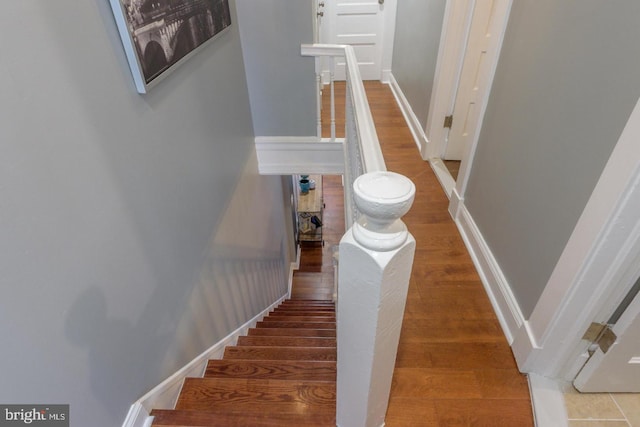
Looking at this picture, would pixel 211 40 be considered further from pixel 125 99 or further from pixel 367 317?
pixel 367 317

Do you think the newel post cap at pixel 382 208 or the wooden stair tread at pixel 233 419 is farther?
the wooden stair tread at pixel 233 419

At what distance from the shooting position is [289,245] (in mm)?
5266

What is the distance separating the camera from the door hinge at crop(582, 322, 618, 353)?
1.26 meters

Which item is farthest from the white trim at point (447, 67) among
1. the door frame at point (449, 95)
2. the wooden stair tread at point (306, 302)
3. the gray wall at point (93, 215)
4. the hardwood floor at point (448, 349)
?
the wooden stair tread at point (306, 302)

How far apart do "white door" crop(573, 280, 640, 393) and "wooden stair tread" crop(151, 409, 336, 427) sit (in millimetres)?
1063

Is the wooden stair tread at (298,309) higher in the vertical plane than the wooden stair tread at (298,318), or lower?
lower

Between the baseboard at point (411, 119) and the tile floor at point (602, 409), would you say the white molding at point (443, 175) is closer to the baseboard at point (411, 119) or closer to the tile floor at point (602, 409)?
the baseboard at point (411, 119)

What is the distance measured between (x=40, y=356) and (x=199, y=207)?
41.2 inches

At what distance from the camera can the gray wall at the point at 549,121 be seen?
1044 millimetres

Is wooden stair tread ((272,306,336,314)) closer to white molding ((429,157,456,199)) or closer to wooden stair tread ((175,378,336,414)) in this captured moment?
white molding ((429,157,456,199))

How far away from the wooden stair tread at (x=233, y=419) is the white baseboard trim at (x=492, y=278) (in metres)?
0.96

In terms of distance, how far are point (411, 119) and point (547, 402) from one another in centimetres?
289

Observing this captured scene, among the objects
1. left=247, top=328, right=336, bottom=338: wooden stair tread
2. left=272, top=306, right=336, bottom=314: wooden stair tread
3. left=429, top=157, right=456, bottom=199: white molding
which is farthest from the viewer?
left=272, top=306, right=336, bottom=314: wooden stair tread

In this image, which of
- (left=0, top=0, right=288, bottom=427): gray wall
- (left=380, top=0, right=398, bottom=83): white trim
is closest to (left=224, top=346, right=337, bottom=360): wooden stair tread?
(left=0, top=0, right=288, bottom=427): gray wall
